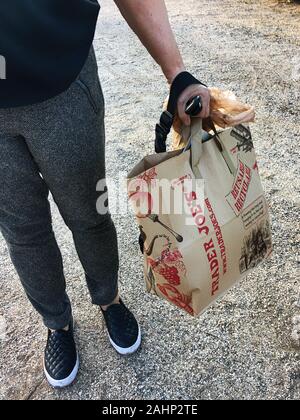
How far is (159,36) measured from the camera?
1.29 metres

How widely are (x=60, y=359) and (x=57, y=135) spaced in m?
0.84

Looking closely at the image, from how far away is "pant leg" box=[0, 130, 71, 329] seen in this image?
124 centimetres

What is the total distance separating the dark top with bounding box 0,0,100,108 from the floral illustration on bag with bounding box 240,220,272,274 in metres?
0.70

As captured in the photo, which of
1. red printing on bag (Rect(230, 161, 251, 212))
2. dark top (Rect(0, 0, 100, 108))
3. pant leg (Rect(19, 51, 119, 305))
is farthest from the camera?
red printing on bag (Rect(230, 161, 251, 212))

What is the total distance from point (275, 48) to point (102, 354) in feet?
10.9

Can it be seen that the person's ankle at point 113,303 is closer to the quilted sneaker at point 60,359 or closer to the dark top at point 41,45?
the quilted sneaker at point 60,359

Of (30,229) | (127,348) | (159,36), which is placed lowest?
(127,348)

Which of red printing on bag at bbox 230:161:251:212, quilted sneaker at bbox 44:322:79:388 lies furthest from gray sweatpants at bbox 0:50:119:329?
red printing on bag at bbox 230:161:251:212

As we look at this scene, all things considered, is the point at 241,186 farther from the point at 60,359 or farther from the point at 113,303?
the point at 60,359

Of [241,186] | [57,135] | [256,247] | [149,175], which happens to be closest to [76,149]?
[57,135]

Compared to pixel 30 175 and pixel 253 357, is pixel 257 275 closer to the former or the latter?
pixel 253 357

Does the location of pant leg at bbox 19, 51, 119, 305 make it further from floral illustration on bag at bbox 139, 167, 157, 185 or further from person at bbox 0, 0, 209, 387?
floral illustration on bag at bbox 139, 167, 157, 185

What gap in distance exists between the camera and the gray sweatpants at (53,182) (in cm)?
119

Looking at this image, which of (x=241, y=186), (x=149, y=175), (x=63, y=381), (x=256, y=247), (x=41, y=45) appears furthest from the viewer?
(x=63, y=381)
